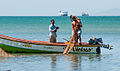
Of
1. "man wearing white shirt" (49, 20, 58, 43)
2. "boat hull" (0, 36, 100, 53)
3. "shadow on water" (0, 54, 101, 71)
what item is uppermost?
"man wearing white shirt" (49, 20, 58, 43)

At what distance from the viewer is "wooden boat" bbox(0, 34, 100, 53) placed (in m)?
23.4

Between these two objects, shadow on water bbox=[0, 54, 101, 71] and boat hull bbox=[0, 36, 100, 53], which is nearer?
shadow on water bbox=[0, 54, 101, 71]

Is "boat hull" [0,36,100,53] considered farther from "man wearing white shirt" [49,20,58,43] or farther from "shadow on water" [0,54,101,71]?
"man wearing white shirt" [49,20,58,43]

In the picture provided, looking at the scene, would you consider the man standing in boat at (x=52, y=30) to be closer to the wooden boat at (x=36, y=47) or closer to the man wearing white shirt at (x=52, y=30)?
the man wearing white shirt at (x=52, y=30)

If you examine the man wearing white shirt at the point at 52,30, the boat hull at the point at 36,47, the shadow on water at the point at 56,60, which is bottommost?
the shadow on water at the point at 56,60

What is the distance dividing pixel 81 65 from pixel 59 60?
2.11 m

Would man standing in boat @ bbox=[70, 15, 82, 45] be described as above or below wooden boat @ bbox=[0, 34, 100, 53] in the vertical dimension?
above

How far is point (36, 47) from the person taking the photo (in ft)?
77.3

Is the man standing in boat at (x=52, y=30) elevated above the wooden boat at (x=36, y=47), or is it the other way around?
the man standing in boat at (x=52, y=30)

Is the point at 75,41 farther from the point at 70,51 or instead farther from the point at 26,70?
the point at 26,70

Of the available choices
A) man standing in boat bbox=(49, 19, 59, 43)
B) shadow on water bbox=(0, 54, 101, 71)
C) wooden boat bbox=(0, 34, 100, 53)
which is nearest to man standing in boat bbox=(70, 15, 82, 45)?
wooden boat bbox=(0, 34, 100, 53)

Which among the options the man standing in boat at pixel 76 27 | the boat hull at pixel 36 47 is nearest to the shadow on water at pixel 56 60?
the boat hull at pixel 36 47

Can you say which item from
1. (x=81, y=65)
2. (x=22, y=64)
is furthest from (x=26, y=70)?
(x=81, y=65)

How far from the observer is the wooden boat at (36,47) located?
76.8ft
